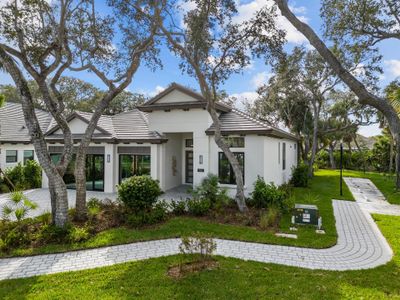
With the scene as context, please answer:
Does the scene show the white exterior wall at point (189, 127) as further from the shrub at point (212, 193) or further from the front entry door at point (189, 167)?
the shrub at point (212, 193)

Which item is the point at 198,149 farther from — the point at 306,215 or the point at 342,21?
the point at 342,21

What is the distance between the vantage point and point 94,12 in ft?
36.1

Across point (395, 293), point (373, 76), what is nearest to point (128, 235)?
point (395, 293)

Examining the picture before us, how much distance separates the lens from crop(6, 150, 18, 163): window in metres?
19.1

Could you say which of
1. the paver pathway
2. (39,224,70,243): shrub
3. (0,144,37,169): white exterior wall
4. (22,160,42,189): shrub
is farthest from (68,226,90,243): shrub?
(0,144,37,169): white exterior wall

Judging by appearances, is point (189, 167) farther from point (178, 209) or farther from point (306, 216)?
point (306, 216)

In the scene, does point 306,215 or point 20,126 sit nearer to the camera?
point 306,215

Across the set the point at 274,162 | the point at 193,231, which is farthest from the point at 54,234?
the point at 274,162

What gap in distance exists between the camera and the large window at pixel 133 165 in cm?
1628

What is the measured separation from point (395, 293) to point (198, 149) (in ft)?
35.8

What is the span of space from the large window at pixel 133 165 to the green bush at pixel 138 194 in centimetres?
611

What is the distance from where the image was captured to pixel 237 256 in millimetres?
7172

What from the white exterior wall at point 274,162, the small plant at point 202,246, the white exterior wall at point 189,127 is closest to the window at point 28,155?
the white exterior wall at point 189,127

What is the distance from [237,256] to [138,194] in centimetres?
462
